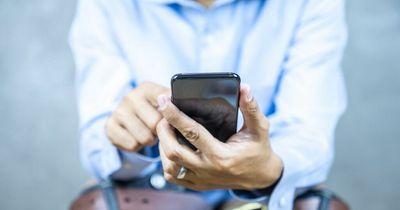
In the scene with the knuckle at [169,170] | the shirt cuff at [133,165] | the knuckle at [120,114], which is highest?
the knuckle at [120,114]

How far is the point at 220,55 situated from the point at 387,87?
562 mm

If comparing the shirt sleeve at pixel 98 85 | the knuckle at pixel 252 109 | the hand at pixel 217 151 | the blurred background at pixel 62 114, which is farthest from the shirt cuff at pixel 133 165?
the blurred background at pixel 62 114

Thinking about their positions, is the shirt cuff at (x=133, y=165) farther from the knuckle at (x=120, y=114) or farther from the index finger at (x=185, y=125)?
the index finger at (x=185, y=125)

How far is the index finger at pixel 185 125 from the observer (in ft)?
1.40

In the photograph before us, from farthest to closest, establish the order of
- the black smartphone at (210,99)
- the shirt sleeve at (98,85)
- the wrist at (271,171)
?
1. the shirt sleeve at (98,85)
2. the wrist at (271,171)
3. the black smartphone at (210,99)

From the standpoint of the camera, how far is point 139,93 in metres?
0.56

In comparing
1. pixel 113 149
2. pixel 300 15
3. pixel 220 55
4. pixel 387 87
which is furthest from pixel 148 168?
pixel 387 87

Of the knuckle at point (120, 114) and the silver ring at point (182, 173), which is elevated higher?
the knuckle at point (120, 114)

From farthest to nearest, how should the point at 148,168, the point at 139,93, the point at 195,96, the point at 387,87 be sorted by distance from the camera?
the point at 387,87 → the point at 148,168 → the point at 139,93 → the point at 195,96

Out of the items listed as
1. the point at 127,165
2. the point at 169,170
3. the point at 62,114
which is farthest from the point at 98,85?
the point at 62,114

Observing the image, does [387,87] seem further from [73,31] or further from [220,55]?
[73,31]

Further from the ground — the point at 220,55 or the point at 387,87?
the point at 220,55

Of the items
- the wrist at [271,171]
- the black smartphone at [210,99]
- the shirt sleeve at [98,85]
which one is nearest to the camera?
the black smartphone at [210,99]

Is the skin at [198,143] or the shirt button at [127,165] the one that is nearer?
the skin at [198,143]
